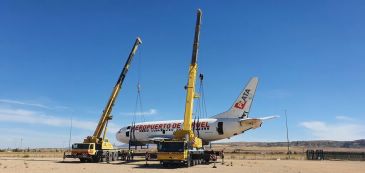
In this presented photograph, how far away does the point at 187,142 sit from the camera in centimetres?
3722

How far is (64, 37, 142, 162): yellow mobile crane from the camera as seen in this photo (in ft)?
146

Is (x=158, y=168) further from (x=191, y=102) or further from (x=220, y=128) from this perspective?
(x=220, y=128)

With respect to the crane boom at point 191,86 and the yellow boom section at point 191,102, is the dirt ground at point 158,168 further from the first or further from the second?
the crane boom at point 191,86

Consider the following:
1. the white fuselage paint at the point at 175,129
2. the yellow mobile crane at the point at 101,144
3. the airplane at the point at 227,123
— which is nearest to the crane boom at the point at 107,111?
the yellow mobile crane at the point at 101,144

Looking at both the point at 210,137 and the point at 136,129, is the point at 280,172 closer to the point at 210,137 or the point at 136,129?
the point at 210,137

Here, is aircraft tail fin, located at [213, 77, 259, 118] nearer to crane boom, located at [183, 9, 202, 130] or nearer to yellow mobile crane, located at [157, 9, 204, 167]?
yellow mobile crane, located at [157, 9, 204, 167]

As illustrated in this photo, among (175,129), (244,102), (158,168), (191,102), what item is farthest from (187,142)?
(175,129)

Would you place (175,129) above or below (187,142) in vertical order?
above

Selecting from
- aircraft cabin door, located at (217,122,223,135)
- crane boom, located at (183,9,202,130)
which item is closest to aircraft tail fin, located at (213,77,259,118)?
aircraft cabin door, located at (217,122,223,135)

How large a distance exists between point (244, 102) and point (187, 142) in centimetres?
1971

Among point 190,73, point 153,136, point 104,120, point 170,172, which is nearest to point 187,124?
point 190,73

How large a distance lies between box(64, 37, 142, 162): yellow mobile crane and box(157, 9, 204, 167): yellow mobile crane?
9720 mm

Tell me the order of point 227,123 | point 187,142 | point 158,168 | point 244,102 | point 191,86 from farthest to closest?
point 244,102
point 227,123
point 191,86
point 187,142
point 158,168

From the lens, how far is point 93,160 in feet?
151
